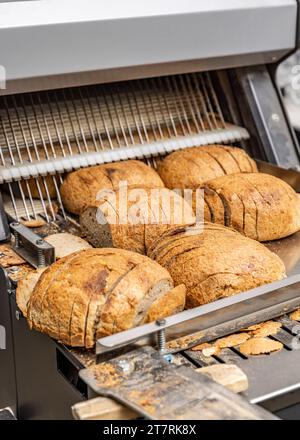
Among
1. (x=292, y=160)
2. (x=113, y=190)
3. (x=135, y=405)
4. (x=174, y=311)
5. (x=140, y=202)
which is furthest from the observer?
(x=292, y=160)

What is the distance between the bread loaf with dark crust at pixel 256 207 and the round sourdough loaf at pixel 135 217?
104 millimetres

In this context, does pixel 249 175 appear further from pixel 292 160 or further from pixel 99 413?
pixel 99 413

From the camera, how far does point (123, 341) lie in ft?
4.58

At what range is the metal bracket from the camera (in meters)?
1.77

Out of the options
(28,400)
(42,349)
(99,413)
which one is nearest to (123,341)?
(99,413)

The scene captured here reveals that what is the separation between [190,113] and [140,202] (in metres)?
0.71

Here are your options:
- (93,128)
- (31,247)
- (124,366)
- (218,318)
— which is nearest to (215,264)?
(218,318)

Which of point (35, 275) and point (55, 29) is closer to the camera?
point (35, 275)

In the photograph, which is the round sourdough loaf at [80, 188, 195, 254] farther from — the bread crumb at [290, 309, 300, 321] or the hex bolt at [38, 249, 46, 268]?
the bread crumb at [290, 309, 300, 321]

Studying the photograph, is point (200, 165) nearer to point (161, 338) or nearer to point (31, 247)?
point (31, 247)

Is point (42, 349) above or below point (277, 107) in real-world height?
below

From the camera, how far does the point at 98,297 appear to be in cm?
148

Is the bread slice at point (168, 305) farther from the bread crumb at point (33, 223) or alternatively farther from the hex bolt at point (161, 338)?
the bread crumb at point (33, 223)

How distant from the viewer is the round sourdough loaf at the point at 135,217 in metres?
1.91
